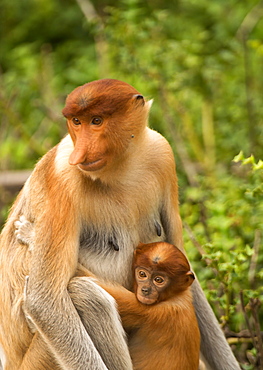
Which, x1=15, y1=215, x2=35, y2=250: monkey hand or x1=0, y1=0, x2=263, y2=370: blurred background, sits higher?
x1=15, y1=215, x2=35, y2=250: monkey hand

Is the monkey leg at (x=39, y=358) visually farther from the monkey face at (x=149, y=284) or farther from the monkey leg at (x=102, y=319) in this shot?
the monkey face at (x=149, y=284)

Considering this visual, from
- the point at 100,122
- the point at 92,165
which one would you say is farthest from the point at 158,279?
the point at 100,122

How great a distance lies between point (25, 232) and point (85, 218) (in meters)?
0.36

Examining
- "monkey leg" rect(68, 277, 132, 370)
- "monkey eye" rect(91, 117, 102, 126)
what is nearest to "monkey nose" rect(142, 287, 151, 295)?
"monkey leg" rect(68, 277, 132, 370)

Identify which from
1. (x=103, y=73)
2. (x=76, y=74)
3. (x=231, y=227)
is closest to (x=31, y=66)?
(x=76, y=74)

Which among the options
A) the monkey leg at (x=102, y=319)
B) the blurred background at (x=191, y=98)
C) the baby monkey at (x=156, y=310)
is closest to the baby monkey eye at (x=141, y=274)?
the baby monkey at (x=156, y=310)

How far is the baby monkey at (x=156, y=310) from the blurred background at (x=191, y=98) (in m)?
0.59

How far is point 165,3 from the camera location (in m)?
10.0

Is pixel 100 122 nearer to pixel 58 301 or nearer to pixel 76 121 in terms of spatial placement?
pixel 76 121

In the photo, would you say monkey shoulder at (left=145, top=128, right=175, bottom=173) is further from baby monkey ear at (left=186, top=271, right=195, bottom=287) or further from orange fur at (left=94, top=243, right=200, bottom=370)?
baby monkey ear at (left=186, top=271, right=195, bottom=287)

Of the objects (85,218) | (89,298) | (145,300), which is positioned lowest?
(145,300)

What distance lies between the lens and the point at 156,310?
3893 mm

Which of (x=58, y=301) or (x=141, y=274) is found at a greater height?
(x=58, y=301)

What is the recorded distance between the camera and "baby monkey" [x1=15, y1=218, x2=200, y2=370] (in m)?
3.86
